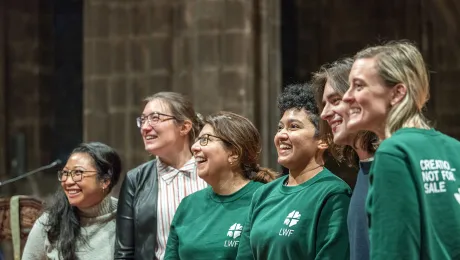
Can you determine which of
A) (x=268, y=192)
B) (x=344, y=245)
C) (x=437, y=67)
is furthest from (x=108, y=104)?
(x=344, y=245)

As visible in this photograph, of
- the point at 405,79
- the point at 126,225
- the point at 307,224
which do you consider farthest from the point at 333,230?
the point at 126,225

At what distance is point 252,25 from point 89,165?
9.48 feet

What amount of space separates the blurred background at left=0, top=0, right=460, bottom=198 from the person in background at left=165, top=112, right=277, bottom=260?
296cm

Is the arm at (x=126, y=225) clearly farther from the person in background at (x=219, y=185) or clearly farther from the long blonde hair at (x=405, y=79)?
the long blonde hair at (x=405, y=79)

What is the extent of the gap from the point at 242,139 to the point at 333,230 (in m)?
1.04

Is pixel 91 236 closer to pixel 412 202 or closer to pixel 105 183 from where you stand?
pixel 105 183

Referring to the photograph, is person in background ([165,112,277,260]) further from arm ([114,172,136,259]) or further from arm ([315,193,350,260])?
arm ([315,193,350,260])

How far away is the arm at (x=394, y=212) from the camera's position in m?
2.81

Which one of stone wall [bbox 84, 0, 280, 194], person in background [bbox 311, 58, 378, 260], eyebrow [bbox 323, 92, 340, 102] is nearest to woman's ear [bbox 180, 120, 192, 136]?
person in background [bbox 311, 58, 378, 260]

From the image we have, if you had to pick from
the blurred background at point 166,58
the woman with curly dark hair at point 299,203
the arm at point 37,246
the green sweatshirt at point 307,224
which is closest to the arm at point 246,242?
the woman with curly dark hair at point 299,203

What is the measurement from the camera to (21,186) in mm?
9789

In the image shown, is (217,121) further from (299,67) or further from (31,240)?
(299,67)

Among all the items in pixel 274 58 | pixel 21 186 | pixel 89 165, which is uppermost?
pixel 274 58

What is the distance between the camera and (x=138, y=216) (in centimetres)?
521
